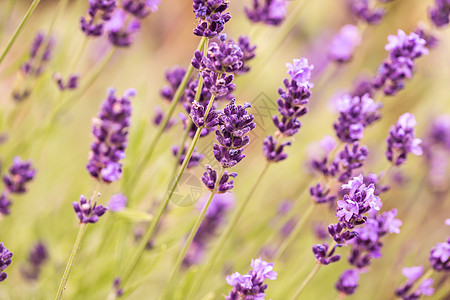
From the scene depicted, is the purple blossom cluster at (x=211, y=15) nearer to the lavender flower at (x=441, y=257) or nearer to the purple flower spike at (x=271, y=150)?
the purple flower spike at (x=271, y=150)

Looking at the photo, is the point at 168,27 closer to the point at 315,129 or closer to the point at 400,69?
the point at 315,129

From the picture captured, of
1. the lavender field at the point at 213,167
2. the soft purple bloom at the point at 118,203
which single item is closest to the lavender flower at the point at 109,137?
the lavender field at the point at 213,167

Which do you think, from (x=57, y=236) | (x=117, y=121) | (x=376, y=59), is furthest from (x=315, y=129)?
(x=117, y=121)

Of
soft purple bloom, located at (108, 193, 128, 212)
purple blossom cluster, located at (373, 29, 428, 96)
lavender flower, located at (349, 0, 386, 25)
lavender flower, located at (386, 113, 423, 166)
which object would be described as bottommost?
soft purple bloom, located at (108, 193, 128, 212)

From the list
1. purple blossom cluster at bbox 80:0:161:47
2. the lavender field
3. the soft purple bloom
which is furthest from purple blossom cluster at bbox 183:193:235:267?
purple blossom cluster at bbox 80:0:161:47

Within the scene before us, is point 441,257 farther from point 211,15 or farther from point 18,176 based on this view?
point 18,176

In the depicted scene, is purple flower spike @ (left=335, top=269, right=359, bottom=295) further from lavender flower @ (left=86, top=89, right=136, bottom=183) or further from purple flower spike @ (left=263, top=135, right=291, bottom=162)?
lavender flower @ (left=86, top=89, right=136, bottom=183)
